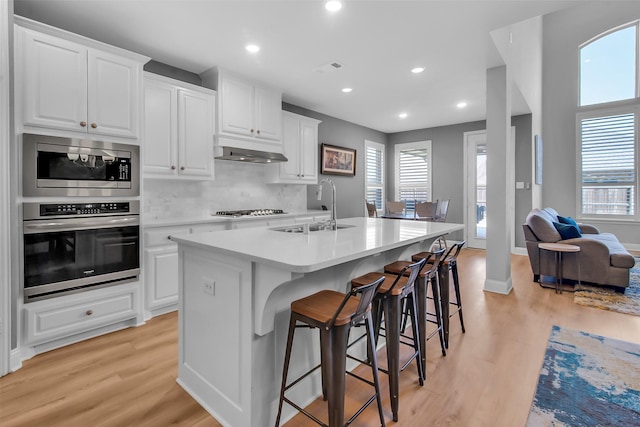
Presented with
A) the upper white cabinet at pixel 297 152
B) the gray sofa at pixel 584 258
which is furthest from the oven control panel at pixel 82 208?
the gray sofa at pixel 584 258

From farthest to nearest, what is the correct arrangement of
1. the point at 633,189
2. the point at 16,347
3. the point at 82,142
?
the point at 633,189, the point at 82,142, the point at 16,347

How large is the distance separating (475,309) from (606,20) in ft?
23.1

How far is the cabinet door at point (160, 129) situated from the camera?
3088 mm

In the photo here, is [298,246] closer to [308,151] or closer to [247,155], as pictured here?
[247,155]

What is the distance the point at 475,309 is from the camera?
3232 millimetres

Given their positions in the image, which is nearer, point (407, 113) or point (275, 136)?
point (275, 136)

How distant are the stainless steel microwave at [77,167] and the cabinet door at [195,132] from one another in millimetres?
618

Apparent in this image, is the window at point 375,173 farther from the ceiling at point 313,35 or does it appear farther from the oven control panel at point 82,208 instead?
the oven control panel at point 82,208

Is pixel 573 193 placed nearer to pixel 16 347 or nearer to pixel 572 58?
pixel 572 58

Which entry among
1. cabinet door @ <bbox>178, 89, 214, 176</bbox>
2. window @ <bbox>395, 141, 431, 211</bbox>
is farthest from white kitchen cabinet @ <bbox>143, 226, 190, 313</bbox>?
window @ <bbox>395, 141, 431, 211</bbox>

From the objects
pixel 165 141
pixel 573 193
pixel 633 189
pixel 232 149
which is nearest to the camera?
pixel 165 141

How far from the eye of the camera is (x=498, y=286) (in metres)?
3.71

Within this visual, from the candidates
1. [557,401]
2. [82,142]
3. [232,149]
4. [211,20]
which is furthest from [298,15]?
[557,401]

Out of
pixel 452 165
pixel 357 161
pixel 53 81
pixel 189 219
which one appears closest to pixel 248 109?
pixel 189 219
